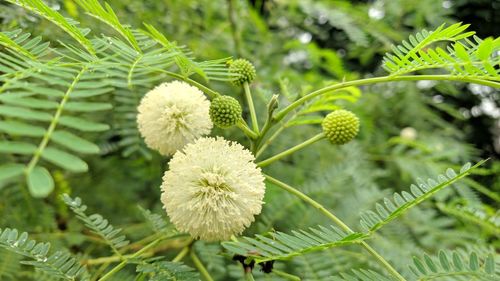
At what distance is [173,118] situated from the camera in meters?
0.96

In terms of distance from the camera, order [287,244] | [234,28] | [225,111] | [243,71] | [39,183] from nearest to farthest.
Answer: [39,183] → [287,244] → [225,111] → [243,71] → [234,28]

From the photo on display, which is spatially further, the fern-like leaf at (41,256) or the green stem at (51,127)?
the fern-like leaf at (41,256)

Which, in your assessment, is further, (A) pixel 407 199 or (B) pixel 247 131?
(B) pixel 247 131

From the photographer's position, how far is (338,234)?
770mm

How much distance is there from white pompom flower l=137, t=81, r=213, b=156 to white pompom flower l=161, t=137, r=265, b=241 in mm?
129

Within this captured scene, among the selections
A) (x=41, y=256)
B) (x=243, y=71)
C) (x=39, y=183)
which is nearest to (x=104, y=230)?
(x=41, y=256)

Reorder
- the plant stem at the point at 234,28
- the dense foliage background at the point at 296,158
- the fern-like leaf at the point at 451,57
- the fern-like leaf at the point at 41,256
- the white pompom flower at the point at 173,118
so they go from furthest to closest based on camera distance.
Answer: the plant stem at the point at 234,28 < the dense foliage background at the point at 296,158 < the white pompom flower at the point at 173,118 < the fern-like leaf at the point at 41,256 < the fern-like leaf at the point at 451,57

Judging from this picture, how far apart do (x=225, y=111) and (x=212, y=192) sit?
0.48ft

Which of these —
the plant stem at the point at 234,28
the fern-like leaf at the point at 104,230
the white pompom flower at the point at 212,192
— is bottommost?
the fern-like leaf at the point at 104,230

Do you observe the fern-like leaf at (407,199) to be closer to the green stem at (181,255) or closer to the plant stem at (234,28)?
the green stem at (181,255)

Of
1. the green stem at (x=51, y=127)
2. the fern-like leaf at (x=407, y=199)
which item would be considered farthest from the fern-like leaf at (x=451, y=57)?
the green stem at (x=51, y=127)

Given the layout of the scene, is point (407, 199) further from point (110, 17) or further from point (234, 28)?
point (234, 28)

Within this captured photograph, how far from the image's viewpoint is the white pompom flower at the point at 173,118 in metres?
0.95

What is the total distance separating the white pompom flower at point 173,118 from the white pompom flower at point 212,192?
0.42 ft
